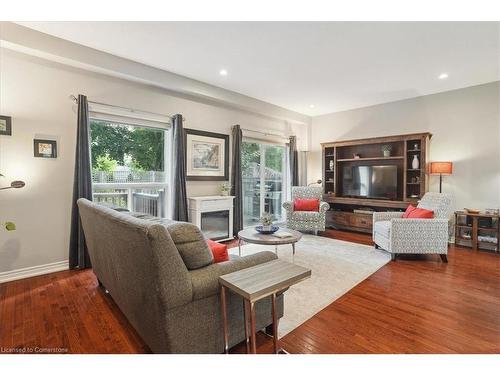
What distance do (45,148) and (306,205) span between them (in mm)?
4402

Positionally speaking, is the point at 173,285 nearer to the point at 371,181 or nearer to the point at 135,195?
the point at 135,195

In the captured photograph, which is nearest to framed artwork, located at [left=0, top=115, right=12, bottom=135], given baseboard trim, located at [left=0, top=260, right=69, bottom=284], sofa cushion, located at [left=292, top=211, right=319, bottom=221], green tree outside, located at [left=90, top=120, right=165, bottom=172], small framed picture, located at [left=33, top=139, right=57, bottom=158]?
small framed picture, located at [left=33, top=139, right=57, bottom=158]

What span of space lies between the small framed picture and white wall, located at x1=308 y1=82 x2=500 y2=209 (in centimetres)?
585

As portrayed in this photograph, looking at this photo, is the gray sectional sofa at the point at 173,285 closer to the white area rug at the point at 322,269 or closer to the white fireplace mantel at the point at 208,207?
the white area rug at the point at 322,269

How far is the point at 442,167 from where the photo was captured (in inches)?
173

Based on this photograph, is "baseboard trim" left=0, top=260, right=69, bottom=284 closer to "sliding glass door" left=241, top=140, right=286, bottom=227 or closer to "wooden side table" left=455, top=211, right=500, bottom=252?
Result: "sliding glass door" left=241, top=140, right=286, bottom=227

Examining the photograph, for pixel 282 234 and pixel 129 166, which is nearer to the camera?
pixel 282 234

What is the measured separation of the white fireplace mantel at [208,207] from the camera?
4355mm

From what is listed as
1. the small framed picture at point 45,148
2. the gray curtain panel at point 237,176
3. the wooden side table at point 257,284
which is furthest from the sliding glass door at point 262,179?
the wooden side table at point 257,284

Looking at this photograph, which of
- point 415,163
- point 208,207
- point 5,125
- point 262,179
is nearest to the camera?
point 5,125

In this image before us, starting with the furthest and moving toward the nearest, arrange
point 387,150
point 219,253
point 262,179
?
1. point 262,179
2. point 387,150
3. point 219,253

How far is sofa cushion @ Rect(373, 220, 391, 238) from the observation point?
12.4ft

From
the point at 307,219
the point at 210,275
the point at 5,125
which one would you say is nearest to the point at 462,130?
the point at 307,219

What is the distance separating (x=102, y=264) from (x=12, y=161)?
72.1 inches
